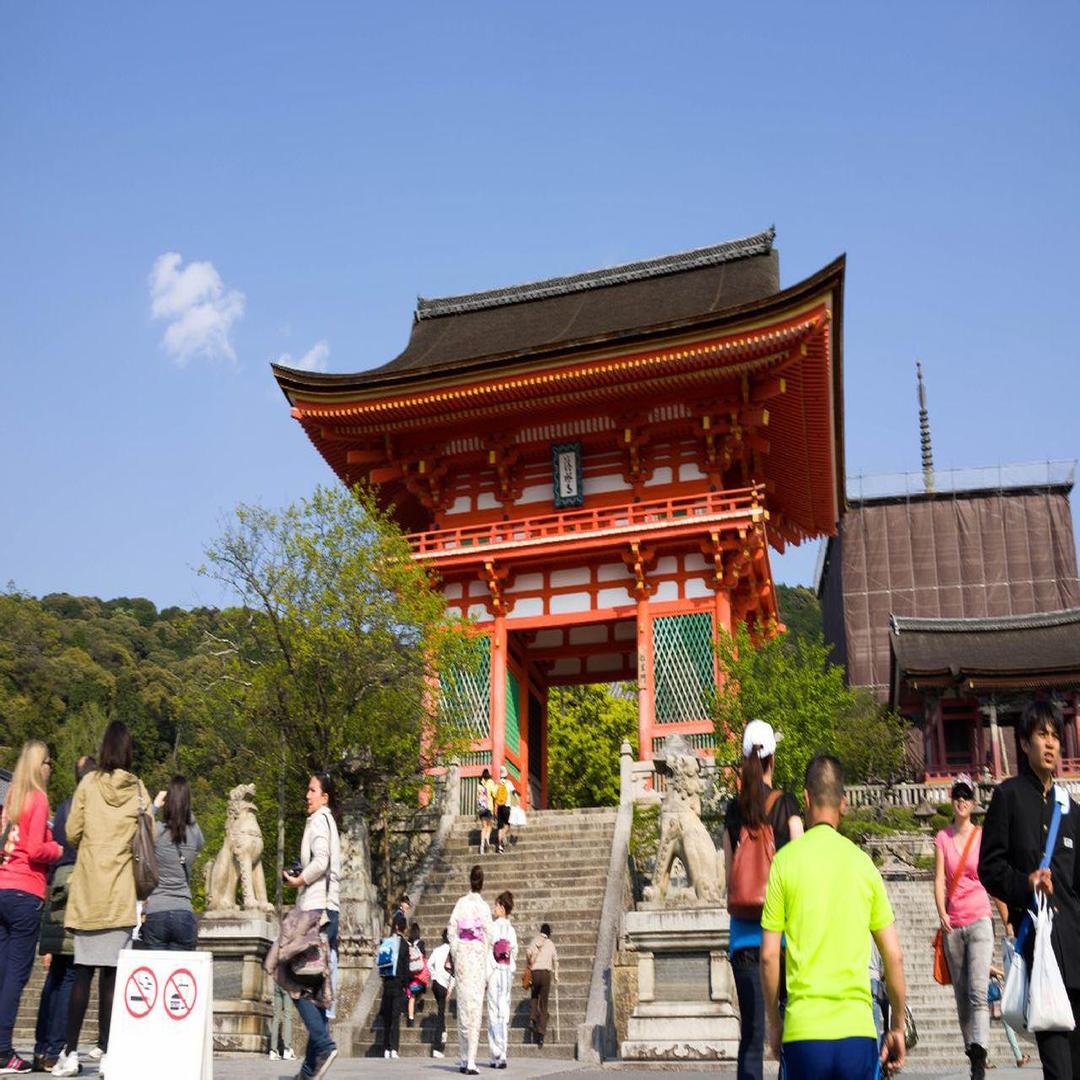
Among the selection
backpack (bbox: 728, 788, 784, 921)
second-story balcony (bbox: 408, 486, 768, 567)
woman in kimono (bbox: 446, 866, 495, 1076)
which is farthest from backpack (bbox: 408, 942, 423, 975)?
second-story balcony (bbox: 408, 486, 768, 567)

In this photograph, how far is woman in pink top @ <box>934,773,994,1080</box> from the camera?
24.0 feet

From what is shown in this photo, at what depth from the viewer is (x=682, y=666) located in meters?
23.2

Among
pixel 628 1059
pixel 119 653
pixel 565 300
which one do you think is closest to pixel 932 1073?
pixel 628 1059

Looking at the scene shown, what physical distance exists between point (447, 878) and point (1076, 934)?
14511 millimetres

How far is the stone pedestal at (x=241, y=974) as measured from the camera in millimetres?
11727

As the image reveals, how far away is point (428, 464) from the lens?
26.3 m

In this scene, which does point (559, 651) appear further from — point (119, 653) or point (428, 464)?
point (119, 653)

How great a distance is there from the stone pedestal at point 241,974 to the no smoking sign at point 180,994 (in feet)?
21.1

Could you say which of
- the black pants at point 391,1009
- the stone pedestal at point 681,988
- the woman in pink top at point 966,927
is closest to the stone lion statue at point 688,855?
the stone pedestal at point 681,988

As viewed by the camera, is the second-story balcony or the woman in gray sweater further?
the second-story balcony

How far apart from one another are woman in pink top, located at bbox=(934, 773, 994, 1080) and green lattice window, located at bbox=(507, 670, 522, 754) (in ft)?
55.3

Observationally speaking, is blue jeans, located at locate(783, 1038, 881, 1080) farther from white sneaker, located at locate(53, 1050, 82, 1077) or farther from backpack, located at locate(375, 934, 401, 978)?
backpack, located at locate(375, 934, 401, 978)

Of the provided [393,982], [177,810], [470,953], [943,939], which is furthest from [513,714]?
[177,810]

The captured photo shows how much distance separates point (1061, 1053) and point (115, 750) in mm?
4911
